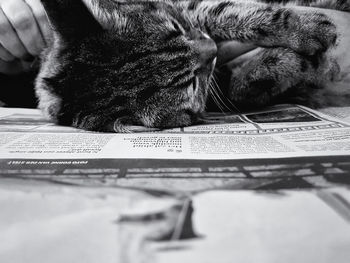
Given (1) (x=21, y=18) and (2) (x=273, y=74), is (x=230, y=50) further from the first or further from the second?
(1) (x=21, y=18)

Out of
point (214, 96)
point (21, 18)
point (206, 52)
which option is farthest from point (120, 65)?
point (21, 18)

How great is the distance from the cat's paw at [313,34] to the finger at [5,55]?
0.90 m

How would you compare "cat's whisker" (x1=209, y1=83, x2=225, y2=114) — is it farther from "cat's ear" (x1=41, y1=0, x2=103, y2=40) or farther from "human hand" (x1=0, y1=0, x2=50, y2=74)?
"human hand" (x1=0, y1=0, x2=50, y2=74)

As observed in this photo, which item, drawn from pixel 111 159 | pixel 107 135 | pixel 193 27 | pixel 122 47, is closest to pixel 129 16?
pixel 122 47

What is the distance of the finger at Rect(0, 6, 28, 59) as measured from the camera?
106 centimetres

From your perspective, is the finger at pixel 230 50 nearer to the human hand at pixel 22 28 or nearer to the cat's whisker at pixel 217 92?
the cat's whisker at pixel 217 92

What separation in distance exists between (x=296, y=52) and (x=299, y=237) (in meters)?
0.75

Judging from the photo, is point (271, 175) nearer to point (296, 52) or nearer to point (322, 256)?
point (322, 256)

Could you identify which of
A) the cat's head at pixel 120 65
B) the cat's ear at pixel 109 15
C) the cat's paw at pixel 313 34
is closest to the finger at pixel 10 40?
the cat's head at pixel 120 65

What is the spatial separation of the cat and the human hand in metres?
0.13

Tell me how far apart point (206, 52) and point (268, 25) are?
0.18m

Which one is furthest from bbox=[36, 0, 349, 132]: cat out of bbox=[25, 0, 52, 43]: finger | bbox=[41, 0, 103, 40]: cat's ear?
bbox=[25, 0, 52, 43]: finger

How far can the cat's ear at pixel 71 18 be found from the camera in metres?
0.80

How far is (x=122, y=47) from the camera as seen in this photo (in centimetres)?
84
